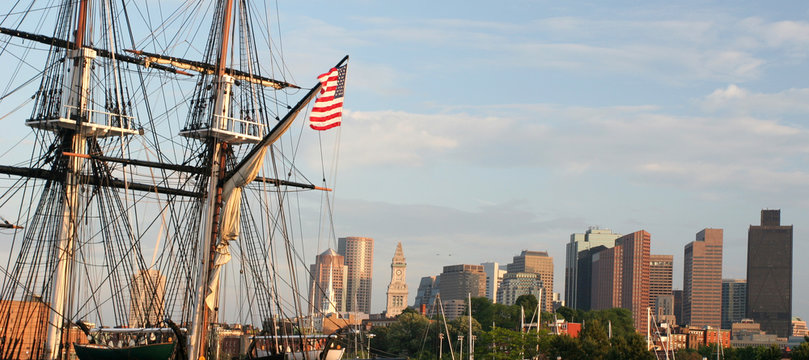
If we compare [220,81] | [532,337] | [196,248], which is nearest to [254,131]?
[220,81]

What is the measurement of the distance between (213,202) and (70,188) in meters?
11.8

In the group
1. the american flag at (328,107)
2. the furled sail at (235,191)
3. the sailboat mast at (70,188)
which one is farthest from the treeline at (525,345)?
the american flag at (328,107)

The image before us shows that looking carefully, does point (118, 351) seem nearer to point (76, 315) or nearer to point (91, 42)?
point (76, 315)

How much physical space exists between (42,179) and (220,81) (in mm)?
14169

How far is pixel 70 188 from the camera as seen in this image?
5956cm

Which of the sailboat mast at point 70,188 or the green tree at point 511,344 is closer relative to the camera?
the sailboat mast at point 70,188

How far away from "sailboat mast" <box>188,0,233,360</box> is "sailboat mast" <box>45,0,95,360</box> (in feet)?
29.9

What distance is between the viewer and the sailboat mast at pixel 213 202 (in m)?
50.4

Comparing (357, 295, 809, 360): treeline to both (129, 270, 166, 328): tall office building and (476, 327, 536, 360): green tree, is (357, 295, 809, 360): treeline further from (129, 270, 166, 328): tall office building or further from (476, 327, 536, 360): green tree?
(129, 270, 166, 328): tall office building

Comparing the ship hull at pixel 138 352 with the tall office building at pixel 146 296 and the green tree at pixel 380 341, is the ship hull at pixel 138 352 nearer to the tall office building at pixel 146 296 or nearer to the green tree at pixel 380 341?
the tall office building at pixel 146 296

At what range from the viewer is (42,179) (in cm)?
6184

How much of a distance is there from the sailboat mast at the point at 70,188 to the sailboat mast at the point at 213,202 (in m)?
9.12

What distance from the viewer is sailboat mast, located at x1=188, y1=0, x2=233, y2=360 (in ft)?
165

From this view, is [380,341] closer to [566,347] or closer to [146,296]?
[566,347]
